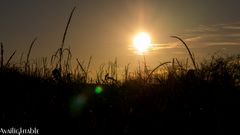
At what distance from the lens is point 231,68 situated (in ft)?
23.7

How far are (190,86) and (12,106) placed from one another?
2.45 m

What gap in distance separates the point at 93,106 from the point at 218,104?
4.82ft

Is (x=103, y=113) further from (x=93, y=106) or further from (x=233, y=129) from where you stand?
(x=233, y=129)

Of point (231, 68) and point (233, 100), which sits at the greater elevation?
point (231, 68)

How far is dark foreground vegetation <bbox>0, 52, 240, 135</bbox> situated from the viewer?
3488 mm

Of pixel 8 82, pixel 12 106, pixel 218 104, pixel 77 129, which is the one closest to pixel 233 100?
pixel 218 104

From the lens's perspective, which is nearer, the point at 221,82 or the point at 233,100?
the point at 233,100

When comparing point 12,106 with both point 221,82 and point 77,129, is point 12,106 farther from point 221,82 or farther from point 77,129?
point 221,82

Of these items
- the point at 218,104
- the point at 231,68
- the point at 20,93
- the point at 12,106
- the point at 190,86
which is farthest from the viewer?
the point at 231,68

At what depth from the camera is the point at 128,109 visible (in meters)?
3.96

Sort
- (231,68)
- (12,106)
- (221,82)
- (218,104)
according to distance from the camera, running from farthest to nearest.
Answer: (231,68), (221,82), (218,104), (12,106)

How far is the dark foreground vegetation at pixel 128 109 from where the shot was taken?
3.49m

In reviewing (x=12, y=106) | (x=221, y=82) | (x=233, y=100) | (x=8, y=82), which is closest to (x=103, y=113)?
(x=12, y=106)

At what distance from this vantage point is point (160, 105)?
13.3 feet
